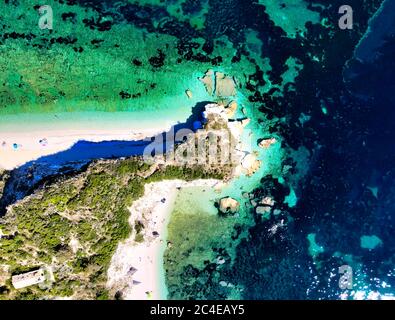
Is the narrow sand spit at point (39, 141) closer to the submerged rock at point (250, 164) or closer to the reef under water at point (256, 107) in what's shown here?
the reef under water at point (256, 107)

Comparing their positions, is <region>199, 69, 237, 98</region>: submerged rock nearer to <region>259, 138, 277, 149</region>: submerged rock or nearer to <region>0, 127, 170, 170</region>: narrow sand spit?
<region>259, 138, 277, 149</region>: submerged rock

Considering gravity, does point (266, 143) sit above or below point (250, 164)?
above

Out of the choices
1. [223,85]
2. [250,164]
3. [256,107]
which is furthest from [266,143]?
[223,85]

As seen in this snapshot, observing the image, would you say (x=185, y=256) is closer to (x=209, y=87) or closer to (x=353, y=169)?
(x=209, y=87)

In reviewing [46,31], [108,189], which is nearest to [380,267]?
[108,189]

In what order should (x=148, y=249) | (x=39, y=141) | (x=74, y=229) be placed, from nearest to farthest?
(x=74, y=229) < (x=39, y=141) < (x=148, y=249)

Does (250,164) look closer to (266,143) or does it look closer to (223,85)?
(266,143)

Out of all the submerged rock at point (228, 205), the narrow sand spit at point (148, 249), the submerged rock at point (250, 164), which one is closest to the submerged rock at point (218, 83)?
the submerged rock at point (250, 164)

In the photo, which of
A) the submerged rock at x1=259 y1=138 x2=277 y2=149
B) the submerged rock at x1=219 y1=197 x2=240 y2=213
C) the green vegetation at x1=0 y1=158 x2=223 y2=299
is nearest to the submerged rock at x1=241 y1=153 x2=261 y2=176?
the submerged rock at x1=259 y1=138 x2=277 y2=149
